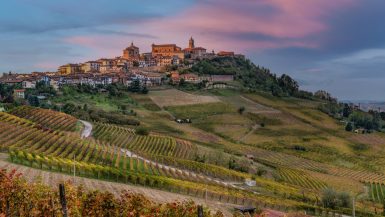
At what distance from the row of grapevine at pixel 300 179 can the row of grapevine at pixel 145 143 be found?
1423cm

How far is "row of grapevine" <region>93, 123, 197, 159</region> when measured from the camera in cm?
6838

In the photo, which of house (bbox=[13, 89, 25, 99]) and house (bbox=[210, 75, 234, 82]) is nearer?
house (bbox=[13, 89, 25, 99])

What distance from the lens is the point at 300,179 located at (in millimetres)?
68625

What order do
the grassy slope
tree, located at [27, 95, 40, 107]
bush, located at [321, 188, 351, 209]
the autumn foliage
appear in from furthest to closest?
tree, located at [27, 95, 40, 107], the grassy slope, bush, located at [321, 188, 351, 209], the autumn foliage

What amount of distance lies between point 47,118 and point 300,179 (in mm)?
39528

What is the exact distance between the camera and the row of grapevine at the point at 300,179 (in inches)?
2610

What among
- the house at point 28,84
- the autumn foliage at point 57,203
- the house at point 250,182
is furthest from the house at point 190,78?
the autumn foliage at point 57,203

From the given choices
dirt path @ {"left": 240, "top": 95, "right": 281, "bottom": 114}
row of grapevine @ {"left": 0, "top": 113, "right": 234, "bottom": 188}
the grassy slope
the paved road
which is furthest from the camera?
dirt path @ {"left": 240, "top": 95, "right": 281, "bottom": 114}

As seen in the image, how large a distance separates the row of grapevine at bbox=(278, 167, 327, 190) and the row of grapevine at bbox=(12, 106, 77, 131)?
3305 cm

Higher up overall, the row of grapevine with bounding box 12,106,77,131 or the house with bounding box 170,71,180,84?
the house with bounding box 170,71,180,84

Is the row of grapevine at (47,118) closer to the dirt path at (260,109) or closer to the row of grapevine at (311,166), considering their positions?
the row of grapevine at (311,166)

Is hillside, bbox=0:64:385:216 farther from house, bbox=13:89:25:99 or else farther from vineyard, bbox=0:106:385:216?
house, bbox=13:89:25:99

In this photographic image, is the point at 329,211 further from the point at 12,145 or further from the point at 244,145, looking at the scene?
the point at 244,145

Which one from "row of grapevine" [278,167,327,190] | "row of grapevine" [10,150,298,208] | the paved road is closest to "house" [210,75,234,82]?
the paved road
